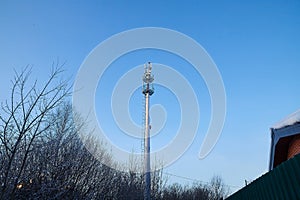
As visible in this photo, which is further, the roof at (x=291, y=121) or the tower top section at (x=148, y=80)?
the tower top section at (x=148, y=80)

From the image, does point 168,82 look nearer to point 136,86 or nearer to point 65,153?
point 136,86

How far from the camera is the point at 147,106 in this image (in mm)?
17312

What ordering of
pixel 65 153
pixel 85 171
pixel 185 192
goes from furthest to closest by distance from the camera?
pixel 185 192 < pixel 85 171 < pixel 65 153

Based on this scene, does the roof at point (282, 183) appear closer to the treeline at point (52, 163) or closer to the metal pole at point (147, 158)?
the treeline at point (52, 163)

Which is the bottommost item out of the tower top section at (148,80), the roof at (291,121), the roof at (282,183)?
the roof at (282,183)

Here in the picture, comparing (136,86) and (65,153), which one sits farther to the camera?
(136,86)

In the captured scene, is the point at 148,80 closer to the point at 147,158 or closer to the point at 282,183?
the point at 147,158

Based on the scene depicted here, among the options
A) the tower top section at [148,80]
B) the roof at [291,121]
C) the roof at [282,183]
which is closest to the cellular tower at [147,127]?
the tower top section at [148,80]

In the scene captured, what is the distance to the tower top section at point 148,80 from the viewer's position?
18.0 meters

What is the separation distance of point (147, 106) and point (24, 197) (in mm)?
11992

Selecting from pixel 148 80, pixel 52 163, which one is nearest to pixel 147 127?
pixel 148 80

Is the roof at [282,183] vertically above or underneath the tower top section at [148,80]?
underneath

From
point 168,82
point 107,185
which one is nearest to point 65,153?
point 107,185

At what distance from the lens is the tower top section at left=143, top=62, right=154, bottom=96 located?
18.0m
